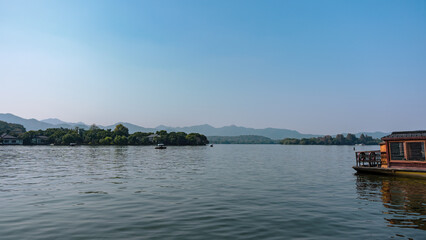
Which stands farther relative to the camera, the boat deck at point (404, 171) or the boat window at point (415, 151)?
the boat window at point (415, 151)

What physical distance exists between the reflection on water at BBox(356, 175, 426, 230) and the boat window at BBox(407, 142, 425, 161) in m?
2.91

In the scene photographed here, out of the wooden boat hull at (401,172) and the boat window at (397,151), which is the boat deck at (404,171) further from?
the boat window at (397,151)

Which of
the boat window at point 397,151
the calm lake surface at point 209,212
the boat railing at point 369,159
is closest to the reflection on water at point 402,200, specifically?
the calm lake surface at point 209,212

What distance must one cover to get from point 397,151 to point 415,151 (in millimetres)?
2847

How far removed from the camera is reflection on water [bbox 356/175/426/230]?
49.6 ft

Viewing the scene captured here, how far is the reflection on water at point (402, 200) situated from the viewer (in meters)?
15.1

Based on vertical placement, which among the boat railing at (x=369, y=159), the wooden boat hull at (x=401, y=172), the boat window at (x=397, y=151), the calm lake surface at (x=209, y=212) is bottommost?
the calm lake surface at (x=209, y=212)

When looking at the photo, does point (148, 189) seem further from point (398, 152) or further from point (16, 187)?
point (398, 152)

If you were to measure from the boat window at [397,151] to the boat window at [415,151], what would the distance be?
133cm

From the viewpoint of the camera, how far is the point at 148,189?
82.2ft

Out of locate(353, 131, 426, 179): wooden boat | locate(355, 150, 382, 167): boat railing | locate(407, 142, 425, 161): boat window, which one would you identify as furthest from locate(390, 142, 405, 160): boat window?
locate(355, 150, 382, 167): boat railing

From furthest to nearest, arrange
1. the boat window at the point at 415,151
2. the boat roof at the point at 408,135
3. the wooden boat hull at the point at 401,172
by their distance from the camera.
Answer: the boat window at the point at 415,151, the wooden boat hull at the point at 401,172, the boat roof at the point at 408,135

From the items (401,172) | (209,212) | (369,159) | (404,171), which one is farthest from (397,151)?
(209,212)

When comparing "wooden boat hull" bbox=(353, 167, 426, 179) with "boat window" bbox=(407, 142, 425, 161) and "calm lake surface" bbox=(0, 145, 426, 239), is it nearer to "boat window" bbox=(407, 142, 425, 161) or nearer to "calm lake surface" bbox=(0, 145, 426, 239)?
"boat window" bbox=(407, 142, 425, 161)
